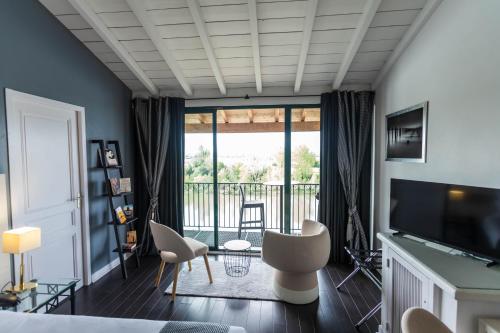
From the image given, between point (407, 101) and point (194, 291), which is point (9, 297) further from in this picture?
point (407, 101)

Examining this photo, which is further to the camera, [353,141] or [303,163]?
[303,163]

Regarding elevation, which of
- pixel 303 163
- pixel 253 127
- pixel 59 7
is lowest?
pixel 303 163

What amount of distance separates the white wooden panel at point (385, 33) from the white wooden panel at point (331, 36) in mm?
206

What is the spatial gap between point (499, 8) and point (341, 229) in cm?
279

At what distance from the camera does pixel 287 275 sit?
8.86 feet

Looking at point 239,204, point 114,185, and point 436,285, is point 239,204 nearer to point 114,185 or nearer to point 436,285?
point 114,185

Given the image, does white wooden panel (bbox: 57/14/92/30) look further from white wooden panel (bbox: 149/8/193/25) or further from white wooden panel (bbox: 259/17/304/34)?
white wooden panel (bbox: 259/17/304/34)

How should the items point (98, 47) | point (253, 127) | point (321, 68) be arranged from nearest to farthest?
point (98, 47), point (321, 68), point (253, 127)

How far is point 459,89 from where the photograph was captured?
76.2 inches

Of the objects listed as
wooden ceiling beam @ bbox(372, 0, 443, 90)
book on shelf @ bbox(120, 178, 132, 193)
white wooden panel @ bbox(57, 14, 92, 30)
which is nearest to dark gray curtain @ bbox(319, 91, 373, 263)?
wooden ceiling beam @ bbox(372, 0, 443, 90)

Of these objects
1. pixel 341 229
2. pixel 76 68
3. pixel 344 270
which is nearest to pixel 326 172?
pixel 341 229

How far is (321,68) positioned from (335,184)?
1.56 meters

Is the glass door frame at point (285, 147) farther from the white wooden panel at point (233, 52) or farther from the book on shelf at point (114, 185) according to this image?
the book on shelf at point (114, 185)

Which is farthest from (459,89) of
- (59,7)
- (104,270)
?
(104,270)
